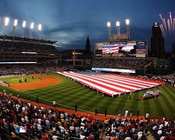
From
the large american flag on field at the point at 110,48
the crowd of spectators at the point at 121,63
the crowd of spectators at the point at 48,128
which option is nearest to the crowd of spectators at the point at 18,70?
the crowd of spectators at the point at 121,63

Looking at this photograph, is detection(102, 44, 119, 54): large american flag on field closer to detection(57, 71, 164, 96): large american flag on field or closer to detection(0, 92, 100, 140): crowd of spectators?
detection(57, 71, 164, 96): large american flag on field

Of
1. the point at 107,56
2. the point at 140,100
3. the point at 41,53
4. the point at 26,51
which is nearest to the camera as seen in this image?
the point at 140,100

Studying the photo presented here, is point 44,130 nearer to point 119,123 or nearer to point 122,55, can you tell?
point 119,123

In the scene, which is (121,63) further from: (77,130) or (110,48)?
(77,130)

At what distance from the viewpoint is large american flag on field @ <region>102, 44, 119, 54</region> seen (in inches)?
2672

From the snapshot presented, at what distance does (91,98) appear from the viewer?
2806 centimetres

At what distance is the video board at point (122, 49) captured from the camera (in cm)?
6068

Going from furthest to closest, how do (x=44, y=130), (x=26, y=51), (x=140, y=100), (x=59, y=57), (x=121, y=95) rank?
(x=59, y=57) < (x=26, y=51) < (x=121, y=95) < (x=140, y=100) < (x=44, y=130)

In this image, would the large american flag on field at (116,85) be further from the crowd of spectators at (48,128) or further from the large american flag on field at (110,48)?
the large american flag on field at (110,48)

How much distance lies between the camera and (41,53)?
8944 centimetres

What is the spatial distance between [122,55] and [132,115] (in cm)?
4799

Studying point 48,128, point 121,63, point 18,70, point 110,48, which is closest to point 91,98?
point 48,128

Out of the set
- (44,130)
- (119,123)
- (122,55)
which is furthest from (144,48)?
(44,130)

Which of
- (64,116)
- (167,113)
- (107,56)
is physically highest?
(107,56)
